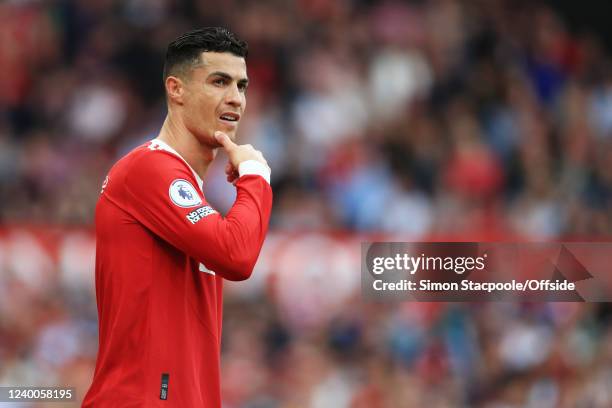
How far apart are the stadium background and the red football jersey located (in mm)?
4330

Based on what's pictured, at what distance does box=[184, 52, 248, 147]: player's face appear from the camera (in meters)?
3.16

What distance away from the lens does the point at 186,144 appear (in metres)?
3.16

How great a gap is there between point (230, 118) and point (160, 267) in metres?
0.54

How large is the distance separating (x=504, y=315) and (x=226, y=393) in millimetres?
2297

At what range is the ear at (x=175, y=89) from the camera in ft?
10.5

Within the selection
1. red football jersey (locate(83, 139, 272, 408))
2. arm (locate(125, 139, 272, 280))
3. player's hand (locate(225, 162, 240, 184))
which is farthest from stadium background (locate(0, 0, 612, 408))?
arm (locate(125, 139, 272, 280))

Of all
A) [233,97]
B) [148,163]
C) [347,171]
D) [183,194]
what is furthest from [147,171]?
[347,171]

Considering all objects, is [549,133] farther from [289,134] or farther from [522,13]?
[289,134]

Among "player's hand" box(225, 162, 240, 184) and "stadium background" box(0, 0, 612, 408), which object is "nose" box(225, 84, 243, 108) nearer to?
"player's hand" box(225, 162, 240, 184)

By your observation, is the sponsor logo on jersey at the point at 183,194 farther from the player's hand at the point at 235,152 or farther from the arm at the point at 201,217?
the player's hand at the point at 235,152

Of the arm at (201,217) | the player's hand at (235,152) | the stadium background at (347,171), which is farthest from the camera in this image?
the stadium background at (347,171)

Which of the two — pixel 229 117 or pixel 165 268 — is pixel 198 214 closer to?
pixel 165 268

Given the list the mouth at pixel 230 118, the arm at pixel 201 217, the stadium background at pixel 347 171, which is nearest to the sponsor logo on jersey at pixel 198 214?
the arm at pixel 201 217

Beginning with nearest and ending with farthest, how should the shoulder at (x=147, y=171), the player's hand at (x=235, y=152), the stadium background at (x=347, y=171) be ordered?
1. the shoulder at (x=147, y=171)
2. the player's hand at (x=235, y=152)
3. the stadium background at (x=347, y=171)
